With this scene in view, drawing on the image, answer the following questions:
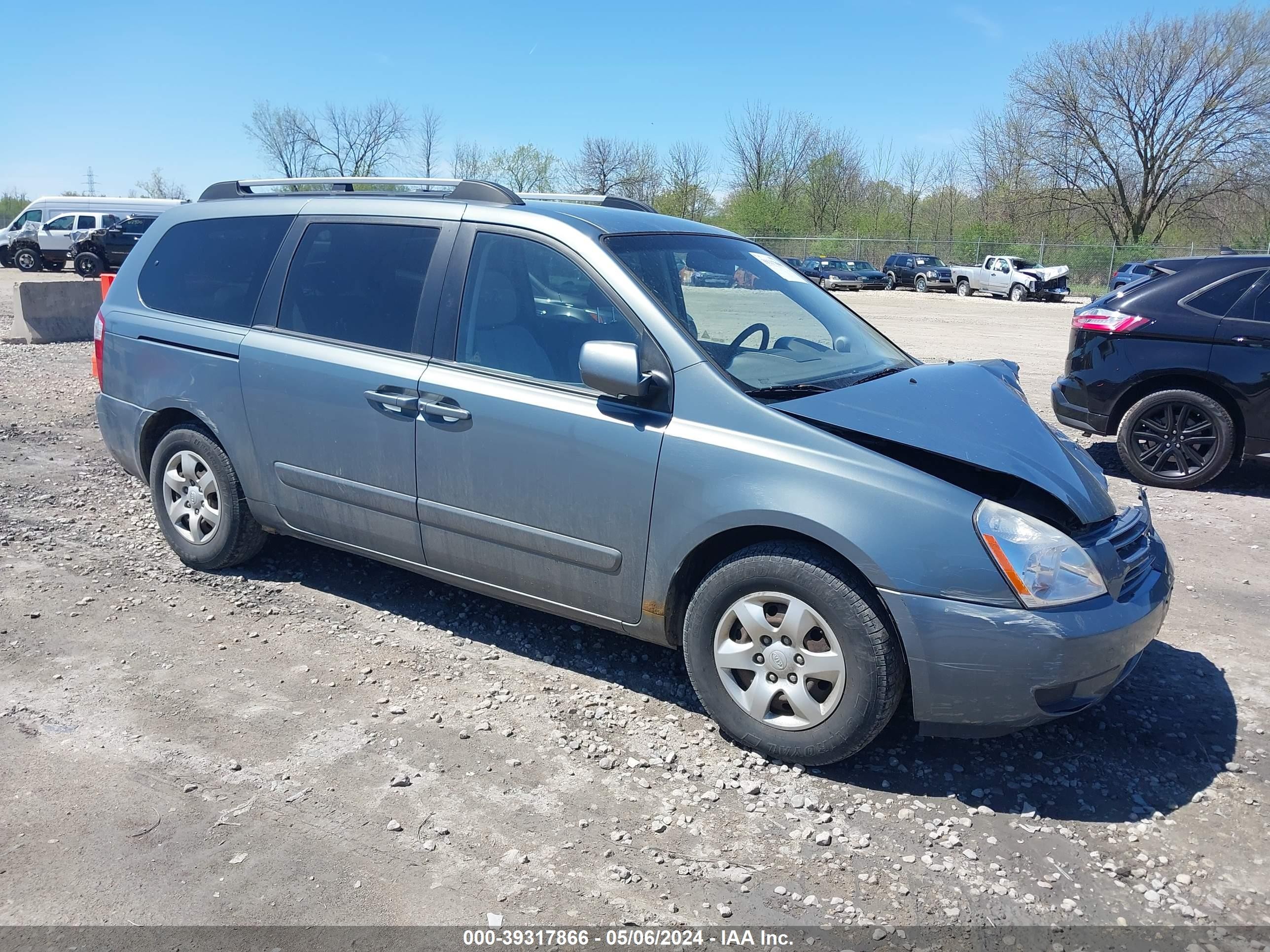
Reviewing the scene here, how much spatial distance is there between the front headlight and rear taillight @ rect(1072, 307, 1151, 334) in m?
5.07

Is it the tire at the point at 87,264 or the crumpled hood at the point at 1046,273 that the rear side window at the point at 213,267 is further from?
the crumpled hood at the point at 1046,273

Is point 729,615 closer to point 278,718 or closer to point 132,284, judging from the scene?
point 278,718

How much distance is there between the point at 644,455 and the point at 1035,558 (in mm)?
1356

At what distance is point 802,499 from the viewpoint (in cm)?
319

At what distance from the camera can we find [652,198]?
61938mm

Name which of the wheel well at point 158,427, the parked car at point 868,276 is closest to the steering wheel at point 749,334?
the wheel well at point 158,427

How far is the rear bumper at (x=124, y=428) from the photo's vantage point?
5.06 metres

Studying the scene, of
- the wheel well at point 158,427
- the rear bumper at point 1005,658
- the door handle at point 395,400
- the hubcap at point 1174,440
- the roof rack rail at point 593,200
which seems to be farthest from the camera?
the hubcap at point 1174,440

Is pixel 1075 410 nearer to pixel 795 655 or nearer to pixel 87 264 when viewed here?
pixel 795 655

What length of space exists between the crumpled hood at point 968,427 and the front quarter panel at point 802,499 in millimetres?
150

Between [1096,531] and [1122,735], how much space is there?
2.99 ft

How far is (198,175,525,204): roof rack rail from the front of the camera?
4145 millimetres

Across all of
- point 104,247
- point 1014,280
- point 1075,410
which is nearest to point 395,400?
point 1075,410

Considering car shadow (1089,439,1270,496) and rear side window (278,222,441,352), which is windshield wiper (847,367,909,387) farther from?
car shadow (1089,439,1270,496)
